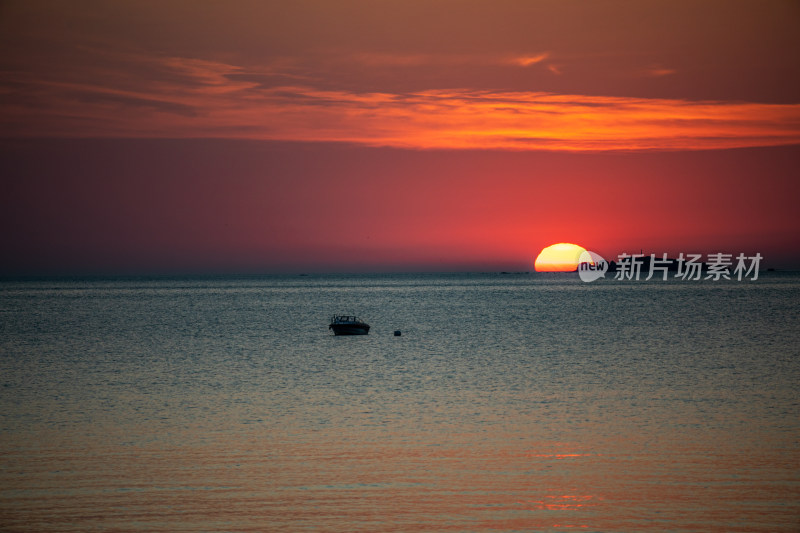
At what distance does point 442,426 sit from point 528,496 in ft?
33.1

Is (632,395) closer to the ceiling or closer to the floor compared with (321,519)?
closer to the ceiling

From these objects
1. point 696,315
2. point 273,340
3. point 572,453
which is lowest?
point 572,453

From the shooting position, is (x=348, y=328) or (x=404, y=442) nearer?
(x=404, y=442)

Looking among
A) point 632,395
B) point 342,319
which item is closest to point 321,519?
point 632,395

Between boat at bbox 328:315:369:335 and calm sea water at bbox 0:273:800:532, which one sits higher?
boat at bbox 328:315:369:335

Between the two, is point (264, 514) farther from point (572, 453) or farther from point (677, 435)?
point (677, 435)

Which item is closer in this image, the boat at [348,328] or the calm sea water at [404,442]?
the calm sea water at [404,442]

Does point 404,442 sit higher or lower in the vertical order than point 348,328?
lower

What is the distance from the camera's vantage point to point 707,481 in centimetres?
2406

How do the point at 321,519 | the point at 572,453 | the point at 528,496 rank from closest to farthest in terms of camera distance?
the point at 321,519
the point at 528,496
the point at 572,453

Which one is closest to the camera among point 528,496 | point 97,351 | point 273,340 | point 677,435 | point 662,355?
point 528,496

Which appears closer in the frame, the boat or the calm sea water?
the calm sea water

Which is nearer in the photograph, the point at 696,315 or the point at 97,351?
the point at 97,351

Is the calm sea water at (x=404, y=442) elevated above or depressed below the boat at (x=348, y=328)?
below
